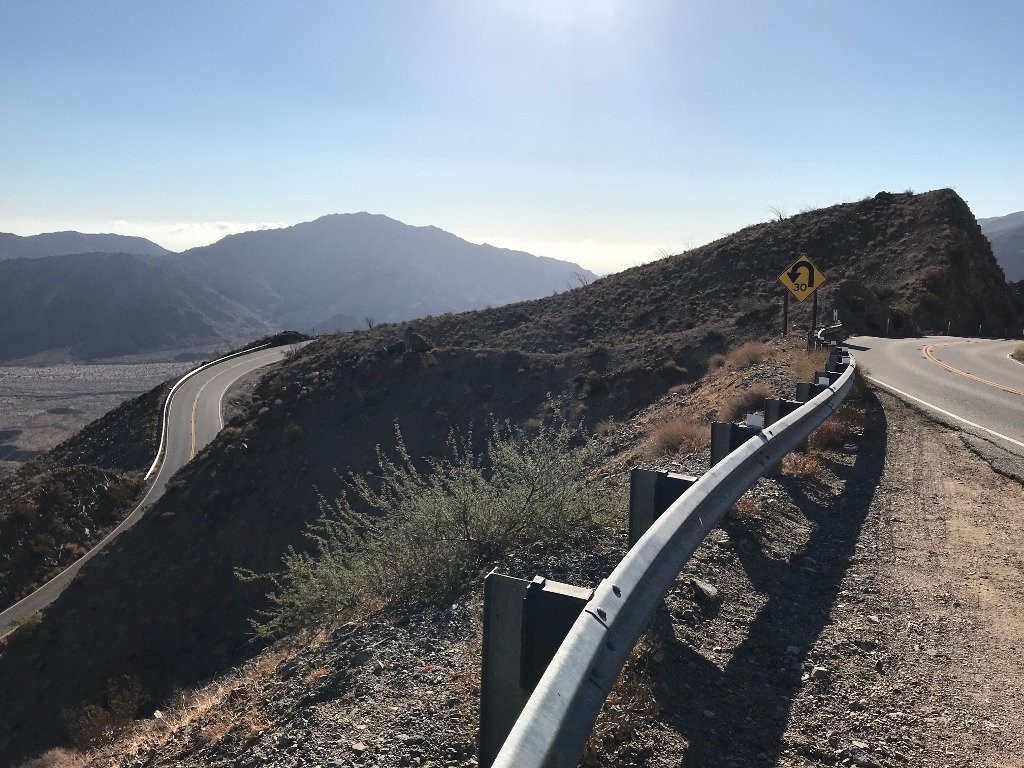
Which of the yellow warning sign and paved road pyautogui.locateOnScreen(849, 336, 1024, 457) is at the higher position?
the yellow warning sign

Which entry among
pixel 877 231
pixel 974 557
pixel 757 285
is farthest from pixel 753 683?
pixel 877 231

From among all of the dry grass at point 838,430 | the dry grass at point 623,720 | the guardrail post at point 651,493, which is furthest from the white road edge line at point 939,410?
the dry grass at point 623,720

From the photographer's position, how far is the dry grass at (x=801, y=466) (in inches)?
A: 260

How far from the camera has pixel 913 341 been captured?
23.2m

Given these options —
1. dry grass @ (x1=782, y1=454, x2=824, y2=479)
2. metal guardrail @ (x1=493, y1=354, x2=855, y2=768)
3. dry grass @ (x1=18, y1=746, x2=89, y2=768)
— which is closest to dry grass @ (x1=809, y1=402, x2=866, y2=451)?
dry grass @ (x1=782, y1=454, x2=824, y2=479)

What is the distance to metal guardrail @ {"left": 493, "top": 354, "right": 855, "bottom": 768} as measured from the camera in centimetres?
175

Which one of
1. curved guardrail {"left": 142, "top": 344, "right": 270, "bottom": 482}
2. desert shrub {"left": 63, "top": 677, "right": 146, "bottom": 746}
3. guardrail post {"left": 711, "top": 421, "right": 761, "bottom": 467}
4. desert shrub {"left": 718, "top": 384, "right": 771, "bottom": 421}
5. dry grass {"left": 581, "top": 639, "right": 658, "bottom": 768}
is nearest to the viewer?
dry grass {"left": 581, "top": 639, "right": 658, "bottom": 768}

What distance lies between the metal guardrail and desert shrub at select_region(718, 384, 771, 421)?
228 inches

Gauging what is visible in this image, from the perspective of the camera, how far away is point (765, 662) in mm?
3512

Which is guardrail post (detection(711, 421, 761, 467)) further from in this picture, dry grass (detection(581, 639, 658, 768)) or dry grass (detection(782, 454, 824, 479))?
dry grass (detection(581, 639, 658, 768))

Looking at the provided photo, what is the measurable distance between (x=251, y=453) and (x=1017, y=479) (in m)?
26.0

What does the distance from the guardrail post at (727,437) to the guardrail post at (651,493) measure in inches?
53.1

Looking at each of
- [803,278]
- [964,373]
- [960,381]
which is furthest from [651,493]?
[964,373]

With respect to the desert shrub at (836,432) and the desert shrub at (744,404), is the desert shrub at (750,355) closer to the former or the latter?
the desert shrub at (744,404)
